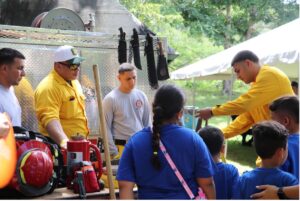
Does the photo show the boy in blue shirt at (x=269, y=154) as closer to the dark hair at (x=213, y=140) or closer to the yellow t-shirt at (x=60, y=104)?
the dark hair at (x=213, y=140)

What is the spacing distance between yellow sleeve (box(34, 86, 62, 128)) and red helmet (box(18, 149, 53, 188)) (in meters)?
0.87

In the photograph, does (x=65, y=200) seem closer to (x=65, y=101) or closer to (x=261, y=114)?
(x=65, y=101)

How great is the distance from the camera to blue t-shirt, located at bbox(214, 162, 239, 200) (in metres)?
3.35

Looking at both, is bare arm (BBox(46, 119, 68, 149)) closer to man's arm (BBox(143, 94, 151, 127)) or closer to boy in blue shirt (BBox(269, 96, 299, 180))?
man's arm (BBox(143, 94, 151, 127))

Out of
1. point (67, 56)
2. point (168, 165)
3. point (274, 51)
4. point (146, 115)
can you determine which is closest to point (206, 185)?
point (168, 165)

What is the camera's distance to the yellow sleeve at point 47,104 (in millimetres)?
4234

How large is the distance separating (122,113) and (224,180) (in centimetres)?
212

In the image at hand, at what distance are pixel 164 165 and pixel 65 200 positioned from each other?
94cm

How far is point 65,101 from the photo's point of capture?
4465 millimetres

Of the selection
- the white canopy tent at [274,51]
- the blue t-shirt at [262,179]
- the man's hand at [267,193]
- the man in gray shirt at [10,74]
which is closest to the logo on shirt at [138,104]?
the man in gray shirt at [10,74]

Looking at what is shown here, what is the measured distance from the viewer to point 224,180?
337cm

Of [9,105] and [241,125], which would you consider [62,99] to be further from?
[241,125]

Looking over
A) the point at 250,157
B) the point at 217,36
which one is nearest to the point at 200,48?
the point at 217,36

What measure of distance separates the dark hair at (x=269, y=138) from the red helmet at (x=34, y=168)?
4.97ft
